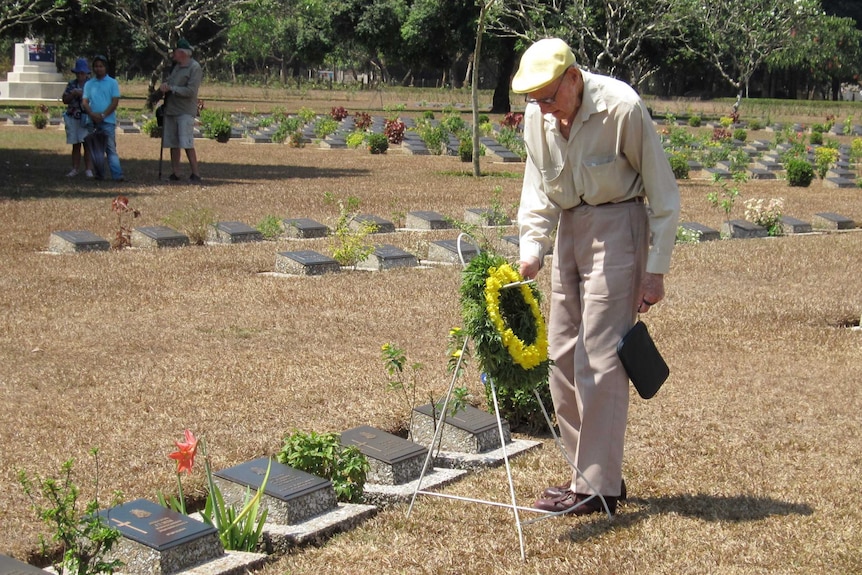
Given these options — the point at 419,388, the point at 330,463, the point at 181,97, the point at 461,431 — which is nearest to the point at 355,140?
the point at 181,97

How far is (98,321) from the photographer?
7723 mm

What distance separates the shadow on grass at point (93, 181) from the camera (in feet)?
47.8

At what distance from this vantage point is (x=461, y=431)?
17.1 feet

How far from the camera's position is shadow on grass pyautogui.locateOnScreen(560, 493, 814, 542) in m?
4.25

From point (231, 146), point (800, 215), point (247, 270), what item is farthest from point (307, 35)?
point (247, 270)

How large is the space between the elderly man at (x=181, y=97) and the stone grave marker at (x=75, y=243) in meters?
4.77

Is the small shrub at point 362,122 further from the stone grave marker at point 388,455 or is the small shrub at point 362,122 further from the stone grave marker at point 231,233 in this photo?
the stone grave marker at point 388,455

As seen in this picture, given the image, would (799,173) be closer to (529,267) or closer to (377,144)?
(377,144)

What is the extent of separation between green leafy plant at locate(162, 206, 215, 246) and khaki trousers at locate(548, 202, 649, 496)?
7.51 m

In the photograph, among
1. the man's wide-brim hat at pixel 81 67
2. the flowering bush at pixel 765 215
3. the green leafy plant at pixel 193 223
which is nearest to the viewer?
the green leafy plant at pixel 193 223

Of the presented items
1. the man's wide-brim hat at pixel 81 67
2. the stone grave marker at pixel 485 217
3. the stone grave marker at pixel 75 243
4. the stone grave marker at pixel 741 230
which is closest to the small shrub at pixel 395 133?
the man's wide-brim hat at pixel 81 67

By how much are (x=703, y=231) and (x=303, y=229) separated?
4556 mm

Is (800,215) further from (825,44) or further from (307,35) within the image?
(825,44)

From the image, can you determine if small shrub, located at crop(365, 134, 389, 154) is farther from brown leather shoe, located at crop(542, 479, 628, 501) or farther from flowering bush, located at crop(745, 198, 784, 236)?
brown leather shoe, located at crop(542, 479, 628, 501)
